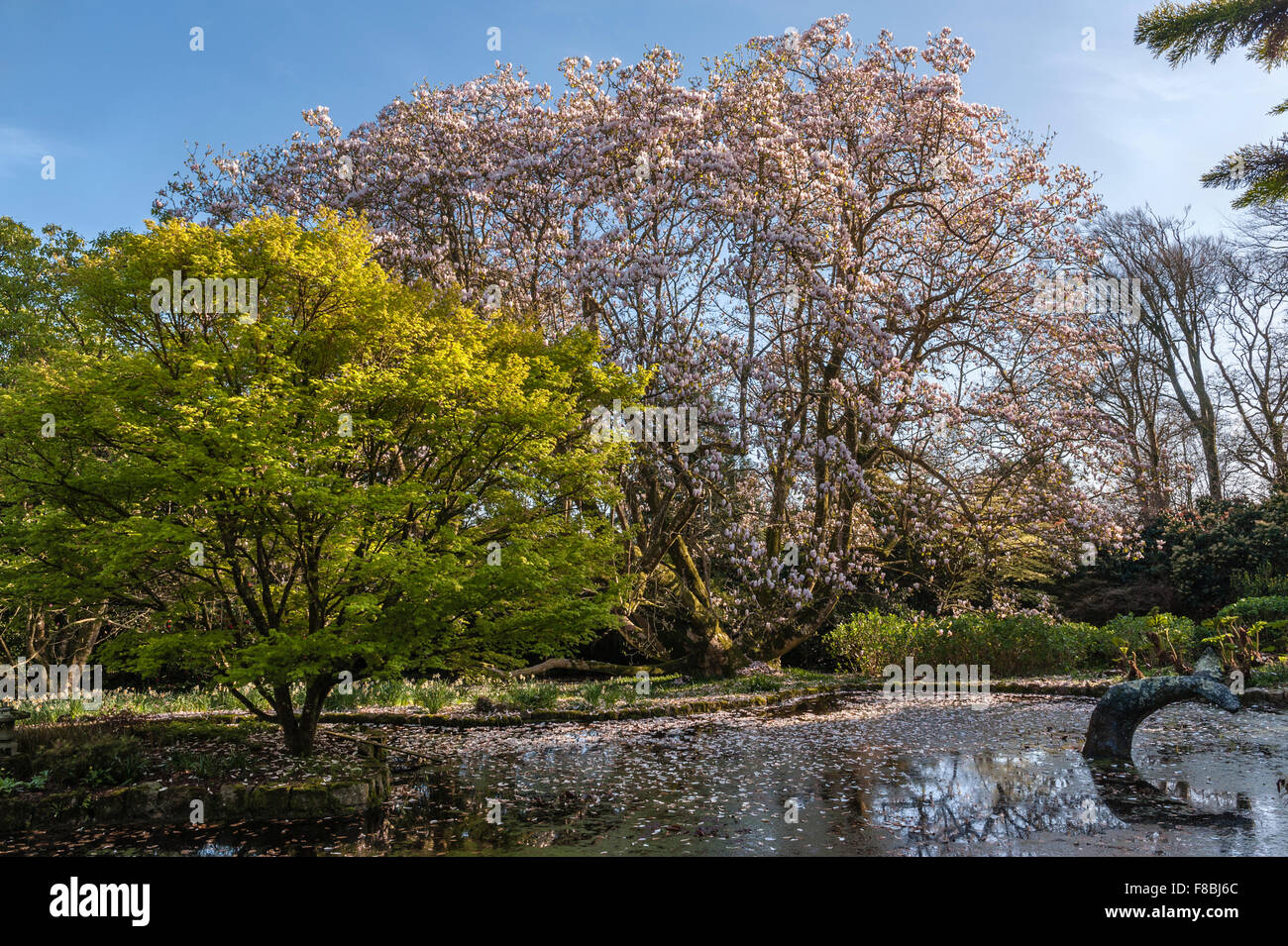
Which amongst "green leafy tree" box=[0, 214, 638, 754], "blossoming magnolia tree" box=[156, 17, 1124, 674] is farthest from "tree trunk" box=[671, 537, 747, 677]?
"green leafy tree" box=[0, 214, 638, 754]

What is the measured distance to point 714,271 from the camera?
57.5ft

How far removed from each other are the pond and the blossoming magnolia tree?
616 cm

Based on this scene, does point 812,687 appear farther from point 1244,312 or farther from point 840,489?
point 1244,312

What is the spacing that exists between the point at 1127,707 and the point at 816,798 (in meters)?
3.65

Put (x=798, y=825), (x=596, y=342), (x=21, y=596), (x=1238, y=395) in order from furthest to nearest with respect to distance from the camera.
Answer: (x=1238, y=395), (x=596, y=342), (x=21, y=596), (x=798, y=825)

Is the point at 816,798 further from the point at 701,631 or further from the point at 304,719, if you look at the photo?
the point at 701,631

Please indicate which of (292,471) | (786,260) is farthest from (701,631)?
(292,471)

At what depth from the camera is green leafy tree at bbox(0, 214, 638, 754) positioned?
27.6 feet

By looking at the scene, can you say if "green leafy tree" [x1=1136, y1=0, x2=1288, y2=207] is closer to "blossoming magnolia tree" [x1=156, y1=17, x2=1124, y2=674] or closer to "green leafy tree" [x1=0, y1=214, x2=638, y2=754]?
"blossoming magnolia tree" [x1=156, y1=17, x2=1124, y2=674]

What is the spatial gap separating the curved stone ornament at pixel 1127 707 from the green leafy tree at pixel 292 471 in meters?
5.58

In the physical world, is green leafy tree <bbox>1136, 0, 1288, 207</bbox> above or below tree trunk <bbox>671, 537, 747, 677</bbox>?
above
